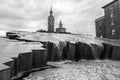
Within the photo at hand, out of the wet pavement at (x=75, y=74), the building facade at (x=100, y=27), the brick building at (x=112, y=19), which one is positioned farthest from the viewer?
the building facade at (x=100, y=27)

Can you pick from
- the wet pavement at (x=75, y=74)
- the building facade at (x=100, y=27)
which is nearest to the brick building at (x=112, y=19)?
the building facade at (x=100, y=27)

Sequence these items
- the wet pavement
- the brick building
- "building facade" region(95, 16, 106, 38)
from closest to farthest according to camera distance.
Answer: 1. the wet pavement
2. the brick building
3. "building facade" region(95, 16, 106, 38)

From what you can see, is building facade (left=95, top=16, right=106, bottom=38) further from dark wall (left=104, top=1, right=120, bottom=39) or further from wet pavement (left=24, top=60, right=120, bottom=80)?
wet pavement (left=24, top=60, right=120, bottom=80)

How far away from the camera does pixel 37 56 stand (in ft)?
18.5

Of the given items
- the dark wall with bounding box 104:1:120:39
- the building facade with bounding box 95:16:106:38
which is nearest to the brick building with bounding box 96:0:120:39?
the dark wall with bounding box 104:1:120:39

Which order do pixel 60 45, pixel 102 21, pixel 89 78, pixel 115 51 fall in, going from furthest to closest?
pixel 102 21, pixel 115 51, pixel 60 45, pixel 89 78

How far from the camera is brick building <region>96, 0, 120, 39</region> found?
20797mm

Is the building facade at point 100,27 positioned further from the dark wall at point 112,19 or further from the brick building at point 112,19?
the dark wall at point 112,19

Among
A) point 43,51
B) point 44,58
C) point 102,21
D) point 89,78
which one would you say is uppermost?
point 102,21

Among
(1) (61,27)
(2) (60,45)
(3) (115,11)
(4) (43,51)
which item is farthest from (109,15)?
(1) (61,27)

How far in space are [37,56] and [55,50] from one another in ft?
9.67

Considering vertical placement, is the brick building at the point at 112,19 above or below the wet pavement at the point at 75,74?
above

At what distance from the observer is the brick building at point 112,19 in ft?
68.2

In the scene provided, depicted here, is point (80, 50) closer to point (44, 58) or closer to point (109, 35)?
point (44, 58)
